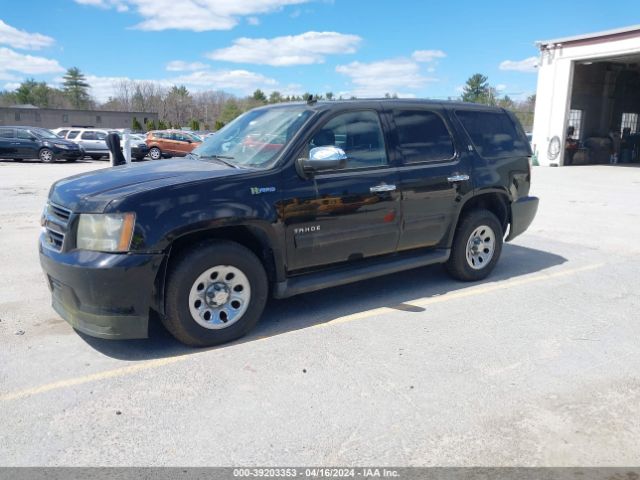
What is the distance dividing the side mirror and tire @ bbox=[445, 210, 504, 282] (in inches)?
78.6

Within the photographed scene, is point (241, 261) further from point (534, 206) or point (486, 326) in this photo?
point (534, 206)

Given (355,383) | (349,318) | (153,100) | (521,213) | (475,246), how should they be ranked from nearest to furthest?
1. (355,383)
2. (349,318)
3. (475,246)
4. (521,213)
5. (153,100)

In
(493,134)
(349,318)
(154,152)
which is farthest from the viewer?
(154,152)

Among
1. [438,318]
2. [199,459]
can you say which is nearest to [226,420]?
[199,459]

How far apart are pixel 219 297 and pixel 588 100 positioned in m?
27.5

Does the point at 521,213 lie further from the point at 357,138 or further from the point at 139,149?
the point at 139,149

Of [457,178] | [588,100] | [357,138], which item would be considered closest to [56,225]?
[357,138]

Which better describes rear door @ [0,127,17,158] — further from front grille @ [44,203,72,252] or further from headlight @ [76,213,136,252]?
headlight @ [76,213,136,252]

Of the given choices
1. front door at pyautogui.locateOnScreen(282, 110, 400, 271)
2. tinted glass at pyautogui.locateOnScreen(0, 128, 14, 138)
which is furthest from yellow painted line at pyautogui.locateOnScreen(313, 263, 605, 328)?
tinted glass at pyautogui.locateOnScreen(0, 128, 14, 138)

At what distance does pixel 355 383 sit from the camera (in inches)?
141

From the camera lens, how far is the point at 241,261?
405cm

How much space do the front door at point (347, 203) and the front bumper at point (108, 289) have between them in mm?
1188

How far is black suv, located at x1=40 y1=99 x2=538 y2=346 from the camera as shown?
145 inches

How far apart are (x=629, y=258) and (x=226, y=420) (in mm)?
6186
